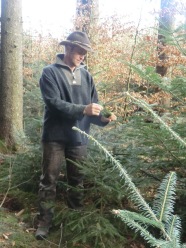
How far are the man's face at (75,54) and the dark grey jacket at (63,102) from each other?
0.28 ft

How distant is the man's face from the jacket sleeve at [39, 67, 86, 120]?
0.29m

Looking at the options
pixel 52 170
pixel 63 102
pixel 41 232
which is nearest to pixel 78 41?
pixel 63 102

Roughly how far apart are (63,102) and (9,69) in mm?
3799

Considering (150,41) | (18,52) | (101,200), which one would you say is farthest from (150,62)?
(101,200)

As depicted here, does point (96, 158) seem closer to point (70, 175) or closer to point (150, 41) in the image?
point (70, 175)

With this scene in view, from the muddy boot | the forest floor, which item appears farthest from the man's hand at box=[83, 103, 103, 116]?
the muddy boot

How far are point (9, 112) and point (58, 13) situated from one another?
8.53 metres

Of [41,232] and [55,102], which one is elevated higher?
[55,102]

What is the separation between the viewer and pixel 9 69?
6621 mm

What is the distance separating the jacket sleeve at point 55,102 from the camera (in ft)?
10.6

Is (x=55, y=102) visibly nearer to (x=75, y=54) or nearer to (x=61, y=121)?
(x=61, y=121)

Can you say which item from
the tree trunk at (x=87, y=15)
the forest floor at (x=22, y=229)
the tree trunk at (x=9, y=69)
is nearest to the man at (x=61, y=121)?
the forest floor at (x=22, y=229)

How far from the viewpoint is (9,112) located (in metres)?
6.63

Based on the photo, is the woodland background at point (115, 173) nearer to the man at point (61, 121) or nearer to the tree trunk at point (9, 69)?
the man at point (61, 121)
